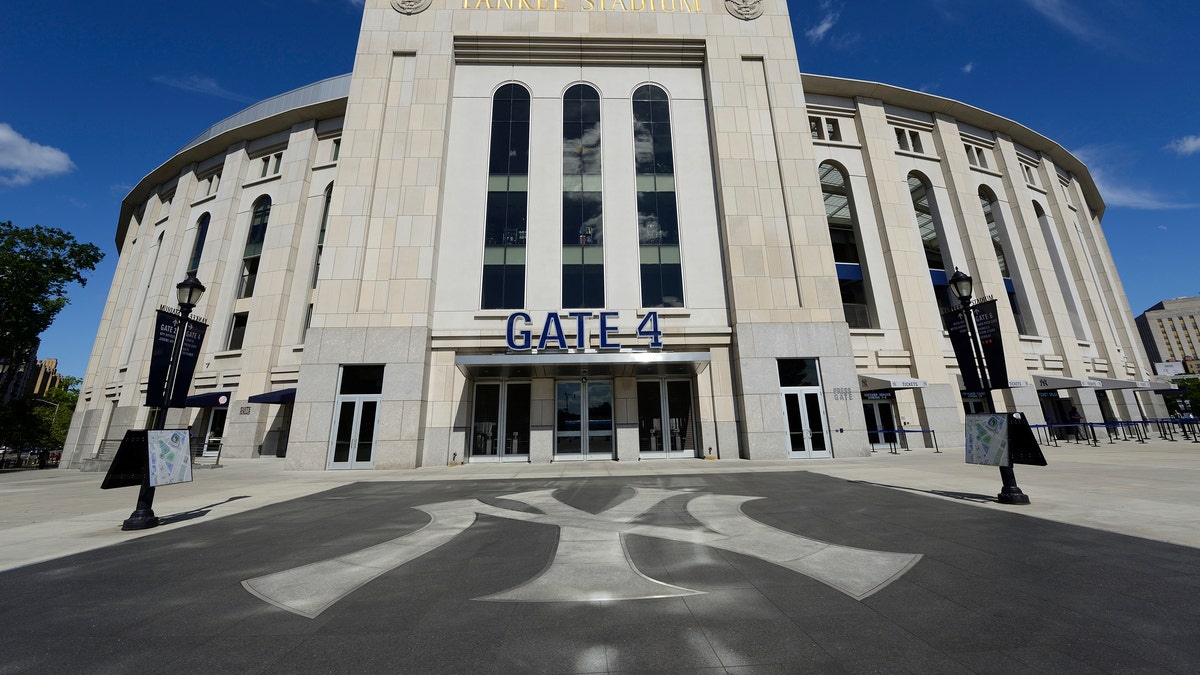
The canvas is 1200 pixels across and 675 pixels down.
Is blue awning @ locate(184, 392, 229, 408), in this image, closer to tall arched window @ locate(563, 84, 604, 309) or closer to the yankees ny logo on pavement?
tall arched window @ locate(563, 84, 604, 309)

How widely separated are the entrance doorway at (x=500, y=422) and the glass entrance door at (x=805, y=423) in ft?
39.1

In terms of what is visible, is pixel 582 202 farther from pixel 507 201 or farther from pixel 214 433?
pixel 214 433

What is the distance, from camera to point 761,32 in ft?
77.4

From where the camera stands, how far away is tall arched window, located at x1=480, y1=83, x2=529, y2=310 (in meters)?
20.1

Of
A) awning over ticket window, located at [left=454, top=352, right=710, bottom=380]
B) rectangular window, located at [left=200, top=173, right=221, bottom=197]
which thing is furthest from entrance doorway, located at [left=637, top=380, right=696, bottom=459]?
rectangular window, located at [left=200, top=173, right=221, bottom=197]

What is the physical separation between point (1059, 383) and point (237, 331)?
164 ft

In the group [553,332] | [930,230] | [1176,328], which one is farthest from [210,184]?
[1176,328]

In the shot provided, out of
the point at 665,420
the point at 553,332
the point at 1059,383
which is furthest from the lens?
the point at 1059,383

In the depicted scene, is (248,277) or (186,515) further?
(248,277)

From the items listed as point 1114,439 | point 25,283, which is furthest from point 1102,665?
point 25,283

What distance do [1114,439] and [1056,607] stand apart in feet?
113

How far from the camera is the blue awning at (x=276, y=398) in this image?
2256 cm

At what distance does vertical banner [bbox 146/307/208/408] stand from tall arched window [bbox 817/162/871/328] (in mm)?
24715

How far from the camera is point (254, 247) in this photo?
28500 mm
